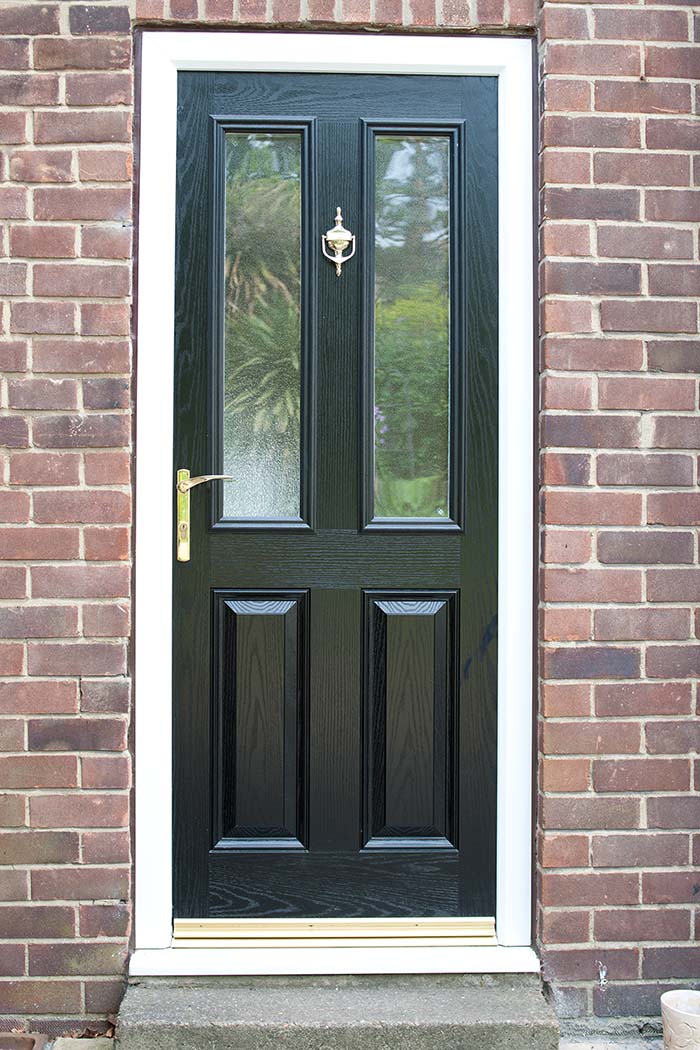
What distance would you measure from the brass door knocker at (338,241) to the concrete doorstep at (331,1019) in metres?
1.85

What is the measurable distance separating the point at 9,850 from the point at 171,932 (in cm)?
47

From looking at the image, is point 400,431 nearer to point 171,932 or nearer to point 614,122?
point 614,122

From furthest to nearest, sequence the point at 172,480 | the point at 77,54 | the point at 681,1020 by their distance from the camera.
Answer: the point at 172,480, the point at 77,54, the point at 681,1020

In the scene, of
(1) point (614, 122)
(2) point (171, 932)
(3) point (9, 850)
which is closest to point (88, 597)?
(3) point (9, 850)

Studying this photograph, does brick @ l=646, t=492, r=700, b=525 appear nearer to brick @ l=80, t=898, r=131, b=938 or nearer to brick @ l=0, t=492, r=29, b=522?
brick @ l=0, t=492, r=29, b=522

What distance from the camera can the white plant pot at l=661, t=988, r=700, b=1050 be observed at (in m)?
2.07

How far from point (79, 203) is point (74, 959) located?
1890 mm

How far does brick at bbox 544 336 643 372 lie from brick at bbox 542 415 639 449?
13 cm

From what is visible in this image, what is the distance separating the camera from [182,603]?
2424 millimetres

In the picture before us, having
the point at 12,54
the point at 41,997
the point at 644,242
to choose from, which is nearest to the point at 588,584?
the point at 644,242

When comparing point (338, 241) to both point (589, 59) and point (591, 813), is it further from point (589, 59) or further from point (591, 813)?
point (591, 813)

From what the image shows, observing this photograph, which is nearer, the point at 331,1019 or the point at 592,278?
the point at 331,1019

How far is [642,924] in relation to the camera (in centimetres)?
233

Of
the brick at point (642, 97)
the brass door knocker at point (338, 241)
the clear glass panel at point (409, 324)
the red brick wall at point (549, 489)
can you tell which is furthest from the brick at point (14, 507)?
the brick at point (642, 97)
